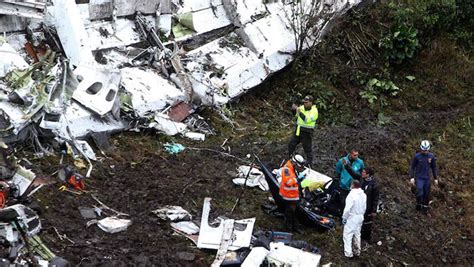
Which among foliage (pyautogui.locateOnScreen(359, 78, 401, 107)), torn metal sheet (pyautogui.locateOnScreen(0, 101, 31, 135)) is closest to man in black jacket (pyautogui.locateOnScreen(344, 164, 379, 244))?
torn metal sheet (pyautogui.locateOnScreen(0, 101, 31, 135))

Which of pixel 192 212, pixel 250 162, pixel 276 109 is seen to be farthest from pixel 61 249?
pixel 276 109

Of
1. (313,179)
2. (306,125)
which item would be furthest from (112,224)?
(306,125)

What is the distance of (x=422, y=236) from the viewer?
8.94 m

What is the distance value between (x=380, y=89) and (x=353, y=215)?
6.73m

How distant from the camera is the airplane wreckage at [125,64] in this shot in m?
9.02

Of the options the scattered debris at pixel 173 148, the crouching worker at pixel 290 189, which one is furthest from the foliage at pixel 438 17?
the crouching worker at pixel 290 189

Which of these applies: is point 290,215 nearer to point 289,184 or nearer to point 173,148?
point 289,184

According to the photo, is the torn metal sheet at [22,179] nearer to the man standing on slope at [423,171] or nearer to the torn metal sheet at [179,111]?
the torn metal sheet at [179,111]

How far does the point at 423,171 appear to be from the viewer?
30.5 feet

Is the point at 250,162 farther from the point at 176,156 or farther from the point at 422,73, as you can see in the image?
the point at 422,73

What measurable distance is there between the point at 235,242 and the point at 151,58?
5.26 meters

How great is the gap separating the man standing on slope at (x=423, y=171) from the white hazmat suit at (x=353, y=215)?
1.91 m

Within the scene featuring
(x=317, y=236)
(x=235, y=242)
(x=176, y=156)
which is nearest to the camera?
(x=235, y=242)

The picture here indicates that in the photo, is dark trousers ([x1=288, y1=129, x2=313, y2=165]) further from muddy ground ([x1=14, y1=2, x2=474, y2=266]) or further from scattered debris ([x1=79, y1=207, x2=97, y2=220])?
scattered debris ([x1=79, y1=207, x2=97, y2=220])
